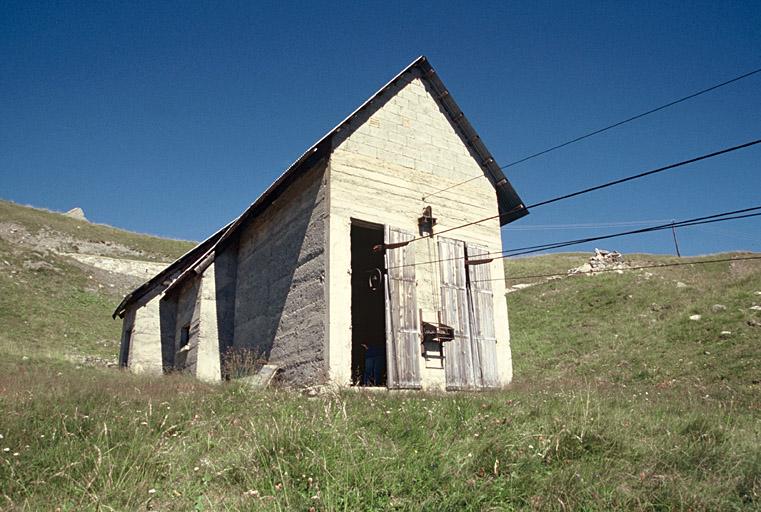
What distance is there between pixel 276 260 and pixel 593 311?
16.0 meters

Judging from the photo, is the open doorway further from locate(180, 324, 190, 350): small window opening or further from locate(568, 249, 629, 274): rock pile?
locate(568, 249, 629, 274): rock pile

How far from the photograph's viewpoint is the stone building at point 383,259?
428 inches

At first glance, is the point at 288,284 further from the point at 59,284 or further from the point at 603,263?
the point at 59,284

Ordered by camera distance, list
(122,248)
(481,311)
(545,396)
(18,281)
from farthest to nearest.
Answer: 1. (122,248)
2. (18,281)
3. (481,311)
4. (545,396)

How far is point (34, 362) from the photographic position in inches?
654

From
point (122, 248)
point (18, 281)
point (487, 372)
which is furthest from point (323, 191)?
point (122, 248)

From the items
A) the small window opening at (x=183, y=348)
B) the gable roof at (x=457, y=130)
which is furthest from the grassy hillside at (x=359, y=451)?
the small window opening at (x=183, y=348)

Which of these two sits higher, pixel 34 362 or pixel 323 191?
pixel 323 191

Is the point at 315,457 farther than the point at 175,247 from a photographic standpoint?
No

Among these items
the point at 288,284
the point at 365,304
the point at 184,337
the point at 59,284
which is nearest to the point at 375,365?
the point at 365,304

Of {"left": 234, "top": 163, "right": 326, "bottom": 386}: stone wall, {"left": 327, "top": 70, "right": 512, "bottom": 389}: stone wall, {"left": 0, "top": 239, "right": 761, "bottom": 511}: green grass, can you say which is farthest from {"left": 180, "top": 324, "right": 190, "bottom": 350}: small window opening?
{"left": 327, "top": 70, "right": 512, "bottom": 389}: stone wall

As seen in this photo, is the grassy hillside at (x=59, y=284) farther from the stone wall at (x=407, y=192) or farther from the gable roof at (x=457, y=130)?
the stone wall at (x=407, y=192)

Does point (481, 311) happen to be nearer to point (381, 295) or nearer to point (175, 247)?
point (381, 295)

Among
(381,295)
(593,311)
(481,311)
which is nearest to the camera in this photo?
(481,311)
